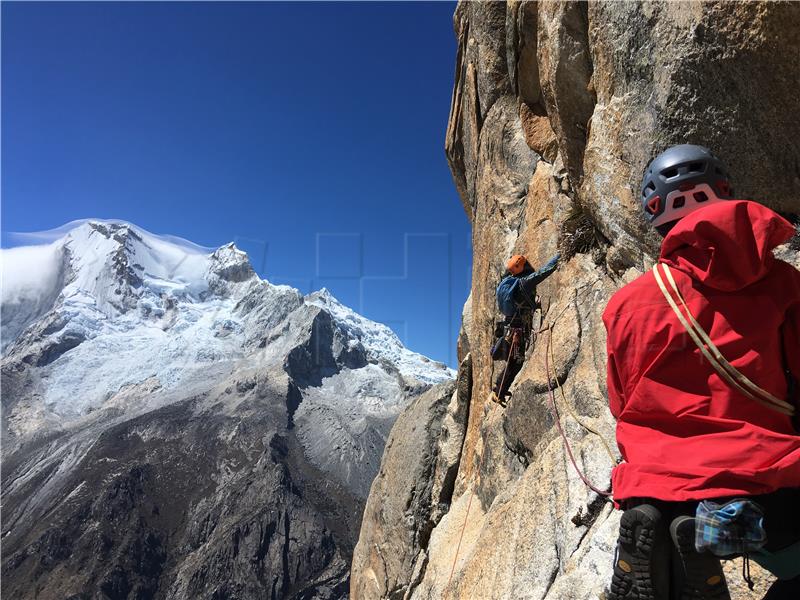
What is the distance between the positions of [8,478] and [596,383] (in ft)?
711


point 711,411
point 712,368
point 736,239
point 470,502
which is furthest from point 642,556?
point 470,502

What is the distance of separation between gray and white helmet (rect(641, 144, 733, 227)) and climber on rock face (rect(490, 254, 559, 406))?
202 inches

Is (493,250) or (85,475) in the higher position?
(85,475)

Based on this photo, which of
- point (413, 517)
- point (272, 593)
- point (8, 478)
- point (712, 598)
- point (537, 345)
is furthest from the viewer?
point (8, 478)

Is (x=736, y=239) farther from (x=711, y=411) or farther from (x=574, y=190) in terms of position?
(x=574, y=190)

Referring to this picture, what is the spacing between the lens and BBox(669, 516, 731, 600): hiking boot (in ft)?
8.74

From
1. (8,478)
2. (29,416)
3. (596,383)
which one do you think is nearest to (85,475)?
(8,478)

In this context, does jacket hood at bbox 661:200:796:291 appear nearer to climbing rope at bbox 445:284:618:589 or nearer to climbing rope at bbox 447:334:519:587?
climbing rope at bbox 445:284:618:589

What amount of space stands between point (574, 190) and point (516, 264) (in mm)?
1584

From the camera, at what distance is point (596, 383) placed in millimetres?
6516

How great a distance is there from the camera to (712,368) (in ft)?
8.89

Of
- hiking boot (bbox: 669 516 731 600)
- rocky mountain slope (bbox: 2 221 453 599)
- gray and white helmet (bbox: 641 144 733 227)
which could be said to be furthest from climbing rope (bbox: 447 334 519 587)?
rocky mountain slope (bbox: 2 221 453 599)

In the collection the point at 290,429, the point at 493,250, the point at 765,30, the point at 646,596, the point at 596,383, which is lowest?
the point at 646,596

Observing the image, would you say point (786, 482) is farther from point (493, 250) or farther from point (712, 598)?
point (493, 250)
